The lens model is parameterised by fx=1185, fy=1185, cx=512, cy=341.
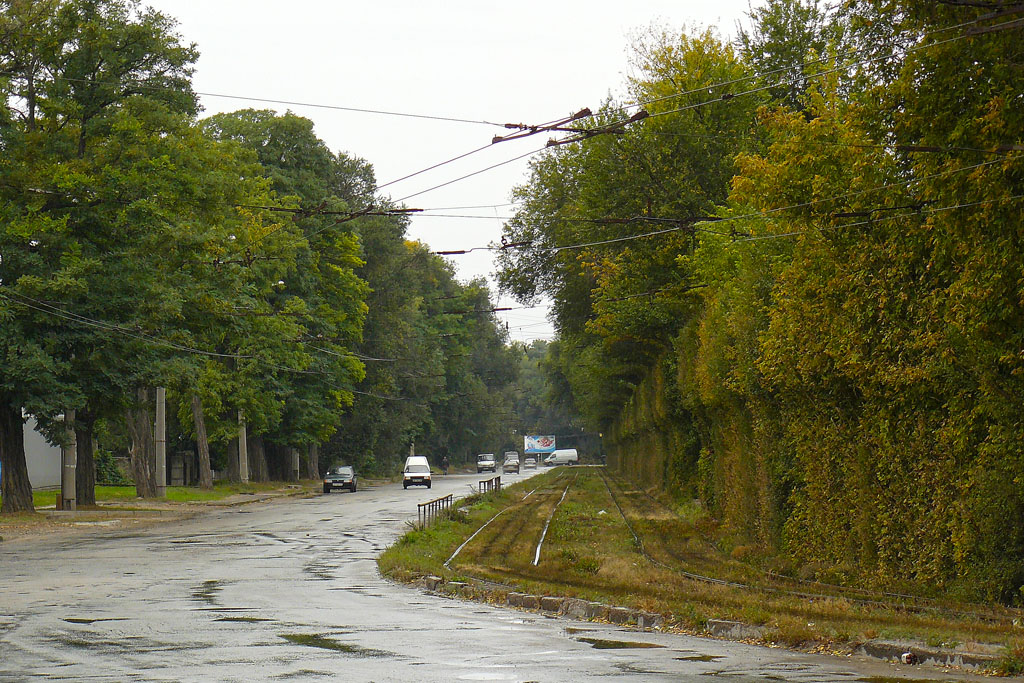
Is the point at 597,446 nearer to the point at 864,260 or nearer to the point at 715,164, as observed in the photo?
the point at 715,164

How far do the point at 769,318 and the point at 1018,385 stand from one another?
9156 mm

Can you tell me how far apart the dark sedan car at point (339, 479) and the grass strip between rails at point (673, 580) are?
91.1 ft

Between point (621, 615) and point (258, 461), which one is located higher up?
point (258, 461)

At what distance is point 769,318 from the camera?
21766 millimetres

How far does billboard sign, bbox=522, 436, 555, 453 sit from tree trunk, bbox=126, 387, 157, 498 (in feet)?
357

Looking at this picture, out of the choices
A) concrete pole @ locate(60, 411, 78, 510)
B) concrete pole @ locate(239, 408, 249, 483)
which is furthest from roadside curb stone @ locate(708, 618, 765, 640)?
concrete pole @ locate(239, 408, 249, 483)

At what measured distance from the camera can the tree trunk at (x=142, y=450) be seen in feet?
160

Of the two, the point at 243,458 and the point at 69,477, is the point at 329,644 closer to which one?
the point at 69,477

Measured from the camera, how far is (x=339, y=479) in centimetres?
6234

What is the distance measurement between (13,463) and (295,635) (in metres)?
28.1

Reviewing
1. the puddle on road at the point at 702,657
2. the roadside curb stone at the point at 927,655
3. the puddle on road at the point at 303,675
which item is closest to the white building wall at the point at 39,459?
the puddle on road at the point at 303,675

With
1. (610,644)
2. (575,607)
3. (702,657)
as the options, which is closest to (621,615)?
(575,607)

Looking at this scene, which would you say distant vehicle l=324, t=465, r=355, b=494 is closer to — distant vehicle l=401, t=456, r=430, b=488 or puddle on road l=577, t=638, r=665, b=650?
distant vehicle l=401, t=456, r=430, b=488

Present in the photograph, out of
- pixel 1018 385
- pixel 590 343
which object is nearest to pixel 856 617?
pixel 1018 385
